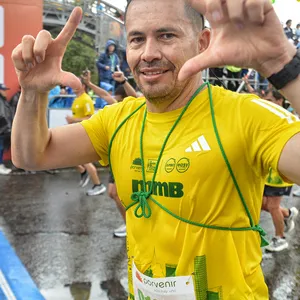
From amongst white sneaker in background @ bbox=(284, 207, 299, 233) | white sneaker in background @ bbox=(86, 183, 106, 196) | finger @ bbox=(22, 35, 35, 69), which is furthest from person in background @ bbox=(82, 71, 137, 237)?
finger @ bbox=(22, 35, 35, 69)

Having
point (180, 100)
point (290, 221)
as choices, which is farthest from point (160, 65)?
point (290, 221)

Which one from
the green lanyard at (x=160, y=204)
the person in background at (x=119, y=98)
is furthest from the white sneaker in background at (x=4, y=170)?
the green lanyard at (x=160, y=204)

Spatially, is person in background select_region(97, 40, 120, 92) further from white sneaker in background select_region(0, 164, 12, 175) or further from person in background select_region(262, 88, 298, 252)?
person in background select_region(262, 88, 298, 252)

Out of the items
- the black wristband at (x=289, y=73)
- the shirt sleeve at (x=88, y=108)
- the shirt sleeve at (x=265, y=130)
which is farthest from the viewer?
the shirt sleeve at (x=88, y=108)

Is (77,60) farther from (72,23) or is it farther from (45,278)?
(72,23)

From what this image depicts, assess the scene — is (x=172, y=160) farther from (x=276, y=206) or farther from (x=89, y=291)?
(x=276, y=206)

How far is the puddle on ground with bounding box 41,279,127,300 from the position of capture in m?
3.80

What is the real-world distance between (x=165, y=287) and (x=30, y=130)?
0.85 metres

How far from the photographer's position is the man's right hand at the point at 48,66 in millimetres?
1703

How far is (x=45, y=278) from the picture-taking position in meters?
4.09

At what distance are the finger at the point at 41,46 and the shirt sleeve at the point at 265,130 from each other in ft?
2.49

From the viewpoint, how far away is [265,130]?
1572mm

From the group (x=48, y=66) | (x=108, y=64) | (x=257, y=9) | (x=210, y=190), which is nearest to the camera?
(x=257, y=9)

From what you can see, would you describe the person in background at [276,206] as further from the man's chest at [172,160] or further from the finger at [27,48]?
the finger at [27,48]
